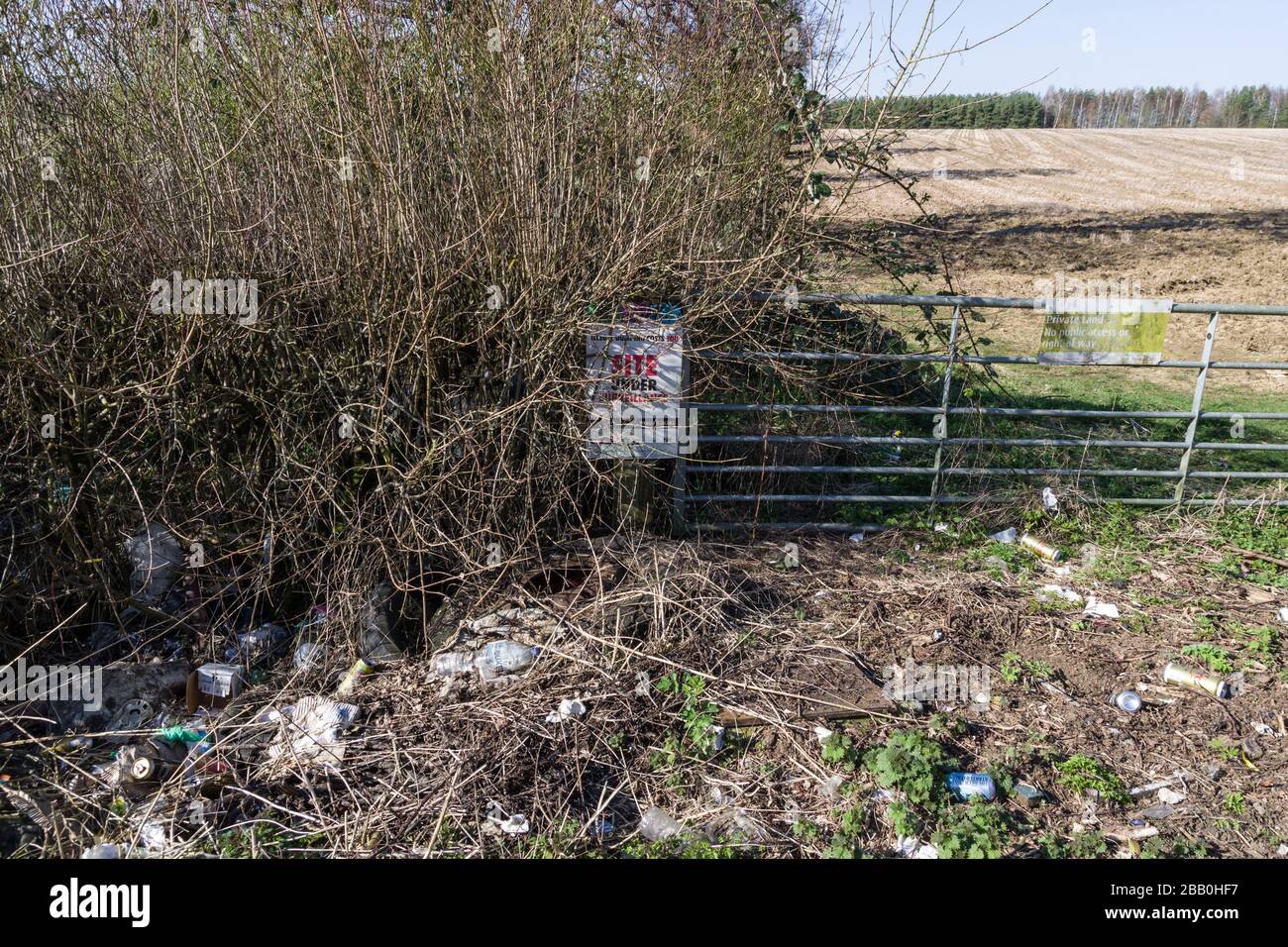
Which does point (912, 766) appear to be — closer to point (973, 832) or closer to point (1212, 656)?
point (973, 832)

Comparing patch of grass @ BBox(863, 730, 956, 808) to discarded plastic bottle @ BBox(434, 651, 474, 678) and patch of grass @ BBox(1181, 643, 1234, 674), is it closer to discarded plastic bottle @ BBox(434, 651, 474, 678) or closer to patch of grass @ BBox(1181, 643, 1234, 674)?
patch of grass @ BBox(1181, 643, 1234, 674)

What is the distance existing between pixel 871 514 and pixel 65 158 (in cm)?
505

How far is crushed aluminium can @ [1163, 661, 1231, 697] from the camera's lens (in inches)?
176

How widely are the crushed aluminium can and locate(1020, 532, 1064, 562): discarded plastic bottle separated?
1.19 metres

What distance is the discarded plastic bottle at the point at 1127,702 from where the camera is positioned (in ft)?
14.3

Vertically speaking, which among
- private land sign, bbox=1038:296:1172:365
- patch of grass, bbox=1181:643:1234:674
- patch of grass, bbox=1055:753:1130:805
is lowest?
patch of grass, bbox=1055:753:1130:805

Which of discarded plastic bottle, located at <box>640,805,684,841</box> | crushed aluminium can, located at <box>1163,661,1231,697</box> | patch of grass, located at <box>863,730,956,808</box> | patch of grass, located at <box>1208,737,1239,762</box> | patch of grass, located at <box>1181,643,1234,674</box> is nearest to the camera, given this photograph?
discarded plastic bottle, located at <box>640,805,684,841</box>

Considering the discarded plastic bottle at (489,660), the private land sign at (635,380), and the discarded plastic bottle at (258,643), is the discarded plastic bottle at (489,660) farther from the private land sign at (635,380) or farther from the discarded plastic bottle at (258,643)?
the private land sign at (635,380)

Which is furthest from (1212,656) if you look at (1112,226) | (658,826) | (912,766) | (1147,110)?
(1147,110)

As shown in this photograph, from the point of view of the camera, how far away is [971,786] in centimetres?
376

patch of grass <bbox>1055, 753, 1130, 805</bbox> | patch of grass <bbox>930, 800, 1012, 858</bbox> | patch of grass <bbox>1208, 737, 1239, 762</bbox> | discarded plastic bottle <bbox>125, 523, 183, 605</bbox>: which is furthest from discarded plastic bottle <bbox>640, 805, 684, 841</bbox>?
discarded plastic bottle <bbox>125, 523, 183, 605</bbox>

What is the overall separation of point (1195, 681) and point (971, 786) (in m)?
1.62

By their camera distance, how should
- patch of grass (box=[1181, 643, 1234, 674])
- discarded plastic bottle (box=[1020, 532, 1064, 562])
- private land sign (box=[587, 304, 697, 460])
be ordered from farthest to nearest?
1. discarded plastic bottle (box=[1020, 532, 1064, 562])
2. private land sign (box=[587, 304, 697, 460])
3. patch of grass (box=[1181, 643, 1234, 674])

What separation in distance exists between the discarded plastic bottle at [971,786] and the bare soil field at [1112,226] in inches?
135
